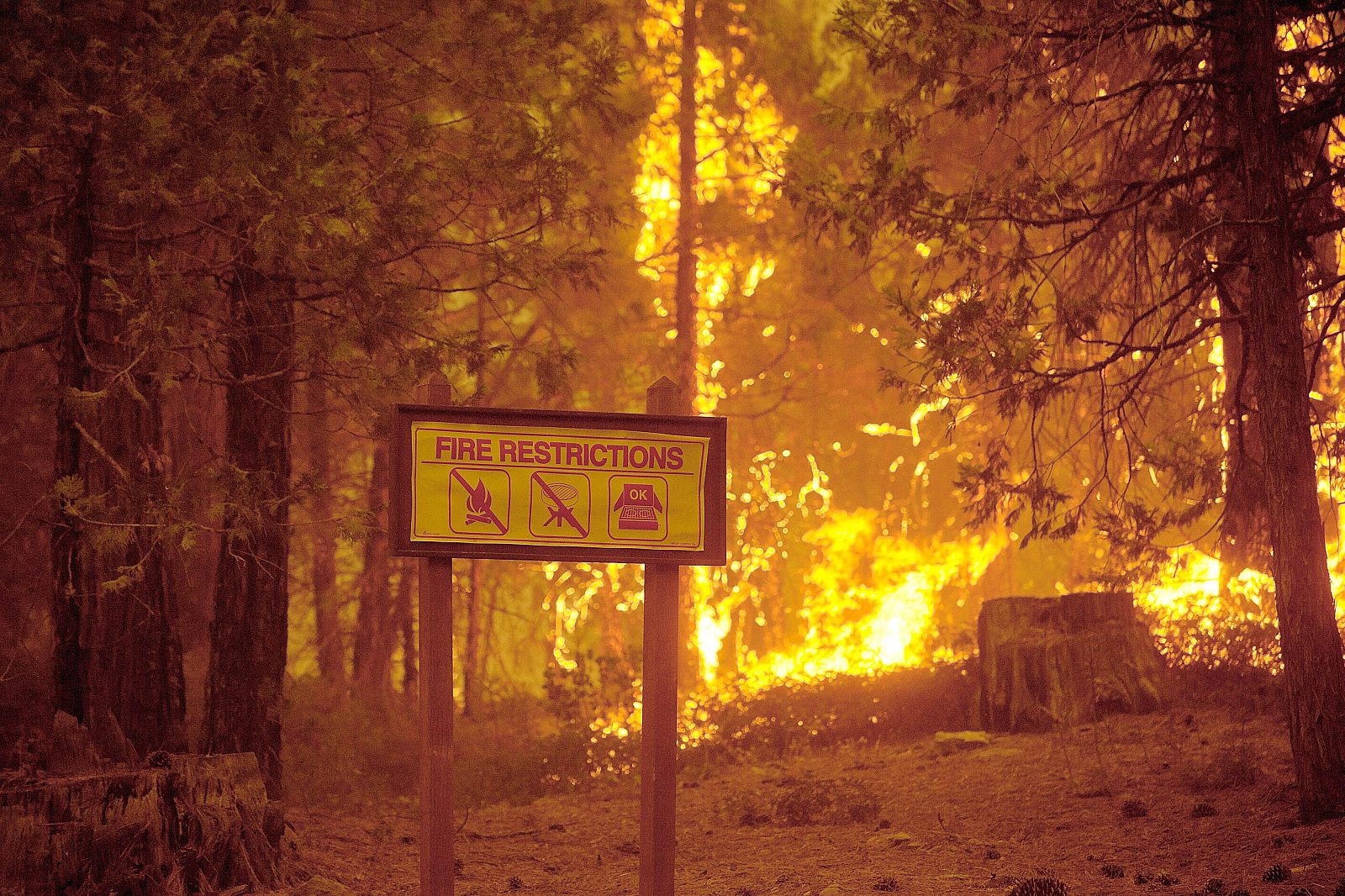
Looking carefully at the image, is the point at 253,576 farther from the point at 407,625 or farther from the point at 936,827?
the point at 407,625

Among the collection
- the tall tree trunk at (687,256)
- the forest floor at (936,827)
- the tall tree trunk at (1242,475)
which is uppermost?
the tall tree trunk at (687,256)

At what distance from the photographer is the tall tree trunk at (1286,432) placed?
324 inches

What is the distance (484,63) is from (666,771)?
668 centimetres

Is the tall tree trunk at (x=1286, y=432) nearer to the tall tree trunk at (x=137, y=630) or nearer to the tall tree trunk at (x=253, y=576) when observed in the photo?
the tall tree trunk at (x=253, y=576)

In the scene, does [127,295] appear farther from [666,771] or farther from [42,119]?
[666,771]

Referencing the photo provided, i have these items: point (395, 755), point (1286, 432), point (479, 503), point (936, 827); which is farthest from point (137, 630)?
point (1286, 432)

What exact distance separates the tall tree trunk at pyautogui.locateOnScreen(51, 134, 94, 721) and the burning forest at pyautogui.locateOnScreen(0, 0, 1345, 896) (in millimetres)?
42

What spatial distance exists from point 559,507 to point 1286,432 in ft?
17.6

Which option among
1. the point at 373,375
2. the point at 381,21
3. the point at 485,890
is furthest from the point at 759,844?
the point at 381,21

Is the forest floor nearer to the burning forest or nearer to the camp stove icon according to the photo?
the burning forest

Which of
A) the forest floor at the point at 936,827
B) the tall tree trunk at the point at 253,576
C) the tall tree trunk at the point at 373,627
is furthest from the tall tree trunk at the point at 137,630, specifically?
the tall tree trunk at the point at 373,627

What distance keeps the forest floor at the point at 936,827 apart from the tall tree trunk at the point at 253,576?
1.12 metres

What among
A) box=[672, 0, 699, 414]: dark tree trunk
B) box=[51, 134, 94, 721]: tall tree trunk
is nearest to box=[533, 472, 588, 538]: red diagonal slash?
box=[51, 134, 94, 721]: tall tree trunk

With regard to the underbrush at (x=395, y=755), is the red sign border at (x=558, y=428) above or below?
above
